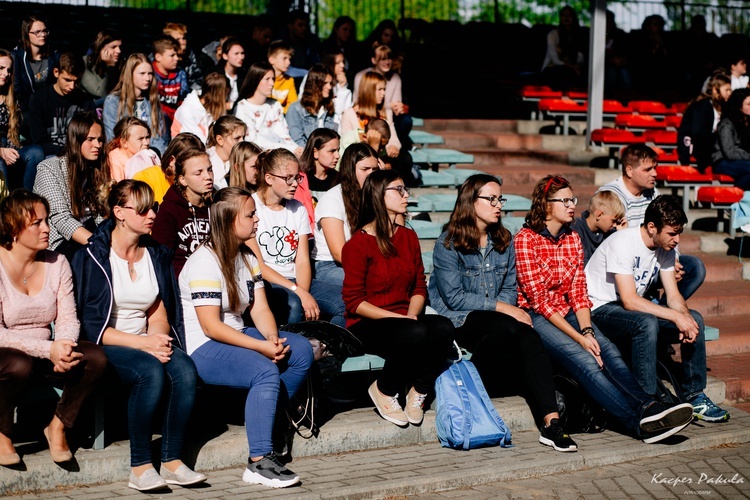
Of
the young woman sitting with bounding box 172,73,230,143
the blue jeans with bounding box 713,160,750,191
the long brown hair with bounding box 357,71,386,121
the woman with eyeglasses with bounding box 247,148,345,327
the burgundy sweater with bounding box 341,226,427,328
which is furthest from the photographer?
the blue jeans with bounding box 713,160,750,191

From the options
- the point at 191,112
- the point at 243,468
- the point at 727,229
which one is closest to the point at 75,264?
the point at 243,468

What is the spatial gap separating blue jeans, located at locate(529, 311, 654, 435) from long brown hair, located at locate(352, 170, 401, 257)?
123 centimetres

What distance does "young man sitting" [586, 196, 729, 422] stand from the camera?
718 cm

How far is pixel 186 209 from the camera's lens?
680 cm

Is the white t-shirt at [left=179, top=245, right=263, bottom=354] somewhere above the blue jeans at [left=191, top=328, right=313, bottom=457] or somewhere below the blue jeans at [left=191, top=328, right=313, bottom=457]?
above

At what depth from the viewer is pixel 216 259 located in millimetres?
6141

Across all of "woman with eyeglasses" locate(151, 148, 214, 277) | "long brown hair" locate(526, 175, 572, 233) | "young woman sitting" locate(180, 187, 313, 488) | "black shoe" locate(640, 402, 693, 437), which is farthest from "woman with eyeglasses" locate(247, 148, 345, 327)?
"black shoe" locate(640, 402, 693, 437)

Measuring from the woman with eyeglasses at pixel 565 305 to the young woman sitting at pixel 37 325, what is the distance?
3.07 metres

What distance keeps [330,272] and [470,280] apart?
3.70 feet

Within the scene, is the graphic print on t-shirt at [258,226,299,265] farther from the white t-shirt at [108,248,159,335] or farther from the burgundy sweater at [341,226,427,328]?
the white t-shirt at [108,248,159,335]

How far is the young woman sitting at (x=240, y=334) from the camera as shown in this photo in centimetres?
589

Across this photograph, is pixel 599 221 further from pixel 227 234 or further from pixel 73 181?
pixel 73 181

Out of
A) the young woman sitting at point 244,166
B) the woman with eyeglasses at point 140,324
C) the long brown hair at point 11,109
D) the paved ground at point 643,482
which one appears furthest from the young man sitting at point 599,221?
the long brown hair at point 11,109

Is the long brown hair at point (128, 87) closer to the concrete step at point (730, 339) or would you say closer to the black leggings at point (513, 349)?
the black leggings at point (513, 349)
